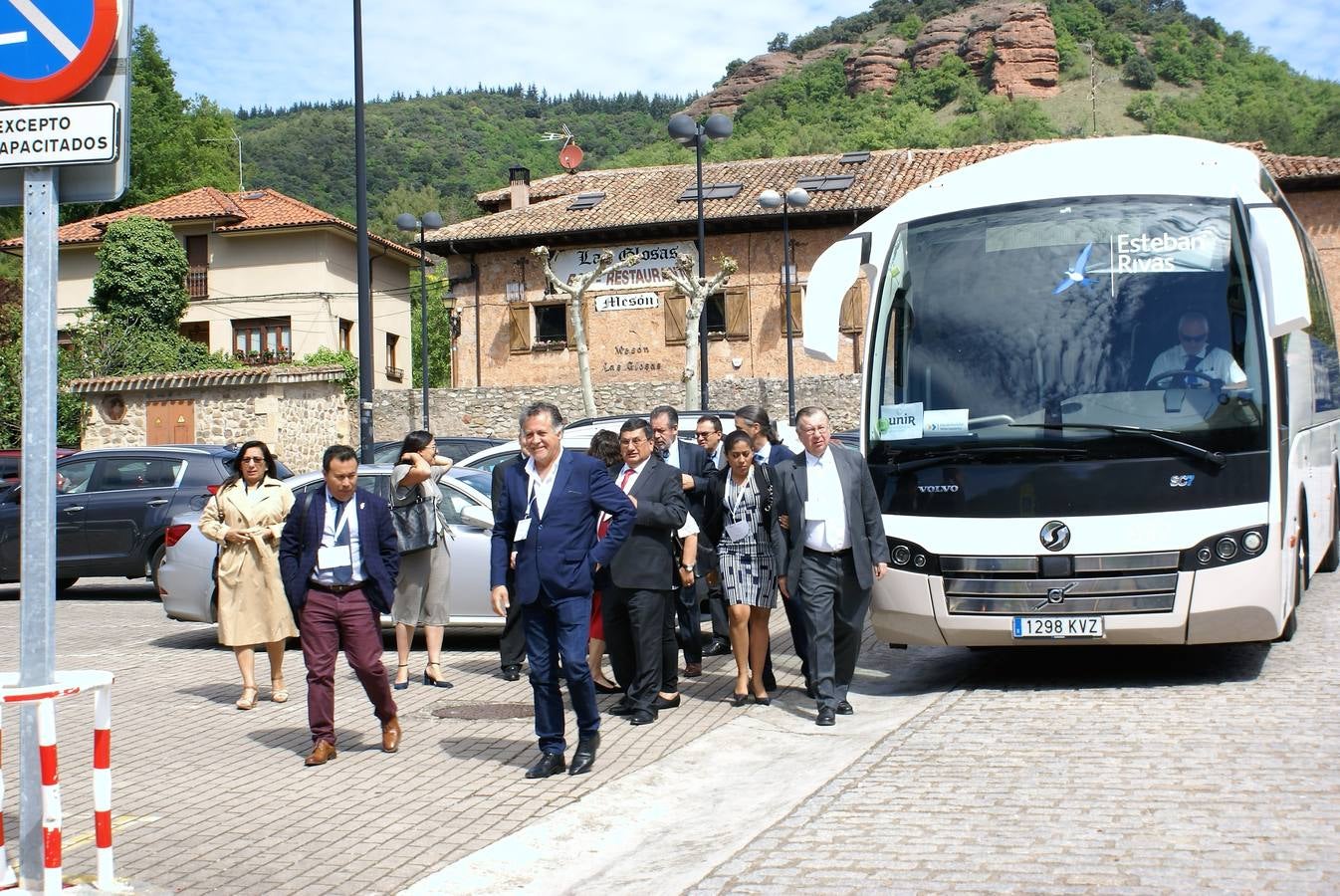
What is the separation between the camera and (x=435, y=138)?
12438 centimetres

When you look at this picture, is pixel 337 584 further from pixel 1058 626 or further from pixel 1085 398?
pixel 1085 398

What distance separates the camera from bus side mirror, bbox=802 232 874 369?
944cm

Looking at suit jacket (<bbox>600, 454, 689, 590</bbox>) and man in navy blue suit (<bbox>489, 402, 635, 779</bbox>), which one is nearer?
man in navy blue suit (<bbox>489, 402, 635, 779</bbox>)

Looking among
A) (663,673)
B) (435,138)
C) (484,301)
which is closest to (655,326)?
(484,301)

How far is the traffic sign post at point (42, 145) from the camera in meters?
4.86

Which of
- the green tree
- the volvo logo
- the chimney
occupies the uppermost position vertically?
the chimney

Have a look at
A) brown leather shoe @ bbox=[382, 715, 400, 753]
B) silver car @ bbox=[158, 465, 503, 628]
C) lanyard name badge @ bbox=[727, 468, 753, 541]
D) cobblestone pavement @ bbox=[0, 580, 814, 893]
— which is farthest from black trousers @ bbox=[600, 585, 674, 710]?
silver car @ bbox=[158, 465, 503, 628]

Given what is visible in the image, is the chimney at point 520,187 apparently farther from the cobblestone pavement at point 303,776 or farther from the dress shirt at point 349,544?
the dress shirt at point 349,544

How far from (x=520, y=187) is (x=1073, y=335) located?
4324cm

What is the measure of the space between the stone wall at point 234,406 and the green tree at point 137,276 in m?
12.2

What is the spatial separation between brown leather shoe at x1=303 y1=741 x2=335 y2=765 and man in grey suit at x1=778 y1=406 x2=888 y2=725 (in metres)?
2.95

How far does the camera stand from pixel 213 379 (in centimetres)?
3312

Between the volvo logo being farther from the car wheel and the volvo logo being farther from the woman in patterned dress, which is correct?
the car wheel

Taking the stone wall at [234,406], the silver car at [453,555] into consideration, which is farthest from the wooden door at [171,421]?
the silver car at [453,555]
